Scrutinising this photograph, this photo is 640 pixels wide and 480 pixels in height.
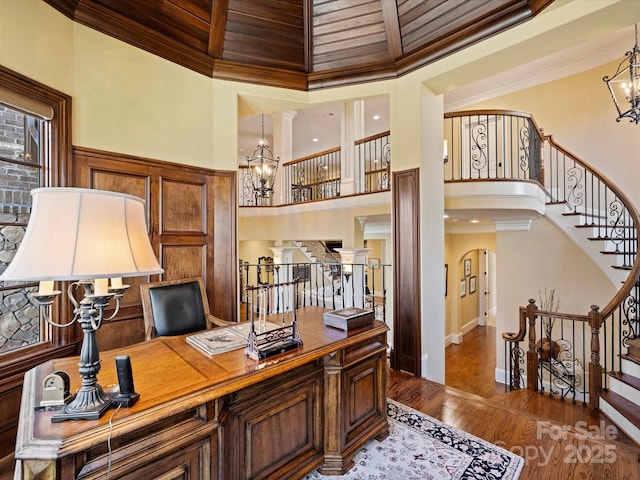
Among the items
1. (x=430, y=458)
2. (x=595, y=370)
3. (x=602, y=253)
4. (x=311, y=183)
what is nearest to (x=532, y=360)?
(x=595, y=370)

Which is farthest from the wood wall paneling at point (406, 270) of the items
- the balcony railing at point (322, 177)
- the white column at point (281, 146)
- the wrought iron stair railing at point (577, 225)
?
the white column at point (281, 146)

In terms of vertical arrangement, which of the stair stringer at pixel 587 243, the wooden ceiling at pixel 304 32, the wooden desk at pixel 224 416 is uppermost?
the wooden ceiling at pixel 304 32

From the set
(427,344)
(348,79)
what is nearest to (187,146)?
(348,79)

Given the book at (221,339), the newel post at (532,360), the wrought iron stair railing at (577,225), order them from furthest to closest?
the wrought iron stair railing at (577,225)
the newel post at (532,360)
the book at (221,339)

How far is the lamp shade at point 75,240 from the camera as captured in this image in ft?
2.95

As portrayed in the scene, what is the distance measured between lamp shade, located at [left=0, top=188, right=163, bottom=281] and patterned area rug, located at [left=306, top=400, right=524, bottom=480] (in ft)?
5.24

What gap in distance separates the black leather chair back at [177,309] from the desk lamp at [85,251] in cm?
112

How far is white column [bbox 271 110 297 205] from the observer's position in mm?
7090

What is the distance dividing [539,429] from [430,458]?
95 cm

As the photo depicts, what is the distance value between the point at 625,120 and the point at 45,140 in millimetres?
7510

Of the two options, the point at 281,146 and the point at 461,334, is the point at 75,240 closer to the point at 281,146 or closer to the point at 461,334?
the point at 281,146

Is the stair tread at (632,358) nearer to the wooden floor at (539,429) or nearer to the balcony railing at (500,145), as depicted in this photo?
the wooden floor at (539,429)

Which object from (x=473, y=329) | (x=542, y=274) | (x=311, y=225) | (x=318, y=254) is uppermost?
(x=311, y=225)

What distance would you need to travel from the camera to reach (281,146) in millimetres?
7246
